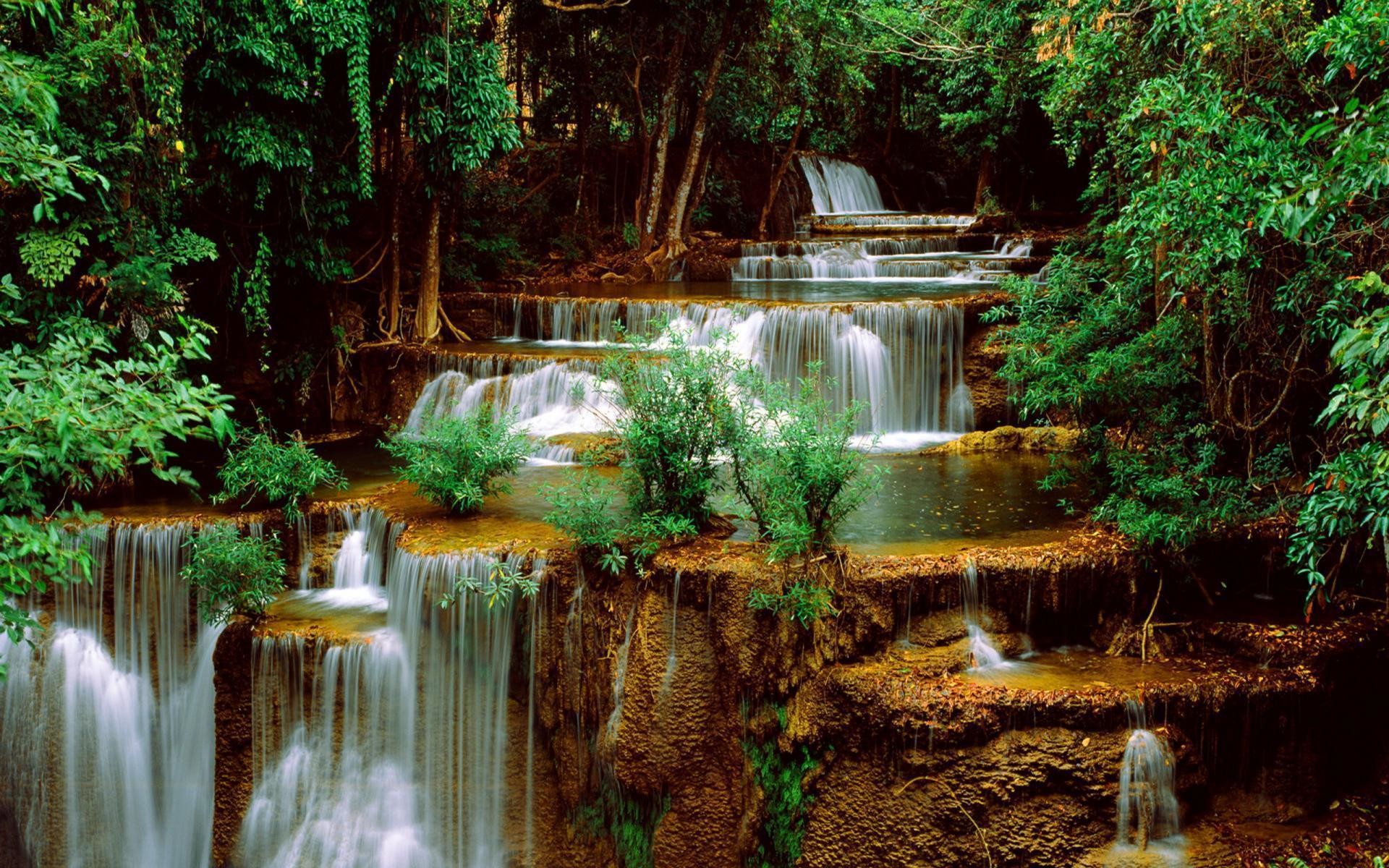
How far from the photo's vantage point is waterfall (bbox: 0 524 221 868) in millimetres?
8914

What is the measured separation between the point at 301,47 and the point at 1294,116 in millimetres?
10115

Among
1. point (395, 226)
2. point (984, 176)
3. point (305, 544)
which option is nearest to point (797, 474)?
point (305, 544)

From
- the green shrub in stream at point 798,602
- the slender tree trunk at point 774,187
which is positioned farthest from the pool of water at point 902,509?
the slender tree trunk at point 774,187

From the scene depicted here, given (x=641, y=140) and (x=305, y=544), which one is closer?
(x=305, y=544)

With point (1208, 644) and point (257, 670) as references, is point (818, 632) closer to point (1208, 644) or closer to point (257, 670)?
point (1208, 644)

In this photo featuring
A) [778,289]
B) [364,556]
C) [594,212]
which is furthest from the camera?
[594,212]

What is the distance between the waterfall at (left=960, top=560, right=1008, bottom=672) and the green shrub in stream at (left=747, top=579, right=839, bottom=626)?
1.02 m

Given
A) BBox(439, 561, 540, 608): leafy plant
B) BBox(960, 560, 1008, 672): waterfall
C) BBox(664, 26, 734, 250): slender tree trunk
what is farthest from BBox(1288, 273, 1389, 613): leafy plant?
BBox(664, 26, 734, 250): slender tree trunk

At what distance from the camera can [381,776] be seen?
26.6 feet

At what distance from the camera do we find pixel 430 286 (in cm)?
1491

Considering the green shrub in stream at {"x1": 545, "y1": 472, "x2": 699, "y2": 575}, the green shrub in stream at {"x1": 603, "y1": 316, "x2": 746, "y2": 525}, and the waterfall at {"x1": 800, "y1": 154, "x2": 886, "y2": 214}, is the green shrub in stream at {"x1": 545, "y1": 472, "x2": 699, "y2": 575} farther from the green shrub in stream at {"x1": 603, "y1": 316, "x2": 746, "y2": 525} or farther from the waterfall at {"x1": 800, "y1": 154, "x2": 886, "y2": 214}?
the waterfall at {"x1": 800, "y1": 154, "x2": 886, "y2": 214}

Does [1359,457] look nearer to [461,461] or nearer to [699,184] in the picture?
[461,461]

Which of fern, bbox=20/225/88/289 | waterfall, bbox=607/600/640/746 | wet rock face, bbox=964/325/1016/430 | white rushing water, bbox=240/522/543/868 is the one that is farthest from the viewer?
wet rock face, bbox=964/325/1016/430

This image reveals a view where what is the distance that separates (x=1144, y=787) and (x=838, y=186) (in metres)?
23.4
